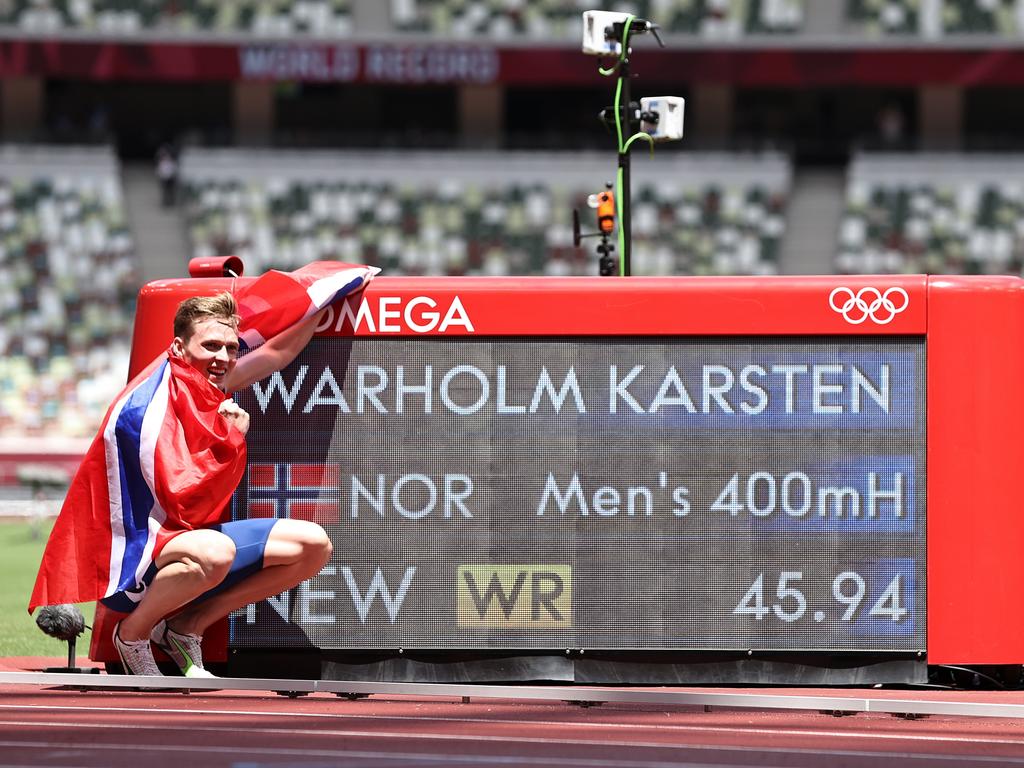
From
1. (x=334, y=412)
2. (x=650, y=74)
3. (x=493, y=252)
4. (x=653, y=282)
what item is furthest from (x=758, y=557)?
(x=650, y=74)

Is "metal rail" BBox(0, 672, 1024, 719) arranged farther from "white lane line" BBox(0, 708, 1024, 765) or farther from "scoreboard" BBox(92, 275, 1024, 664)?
"white lane line" BBox(0, 708, 1024, 765)

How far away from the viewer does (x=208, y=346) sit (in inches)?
296

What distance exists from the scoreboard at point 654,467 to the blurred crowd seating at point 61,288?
24.3m

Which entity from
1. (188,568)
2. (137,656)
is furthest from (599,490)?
(137,656)

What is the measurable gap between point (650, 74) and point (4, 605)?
2683 cm

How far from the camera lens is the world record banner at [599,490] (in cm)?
788

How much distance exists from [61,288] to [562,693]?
29820mm

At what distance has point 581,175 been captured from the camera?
3759cm

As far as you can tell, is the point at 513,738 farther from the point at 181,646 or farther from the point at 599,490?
the point at 181,646

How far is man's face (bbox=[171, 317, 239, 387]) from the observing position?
7523mm

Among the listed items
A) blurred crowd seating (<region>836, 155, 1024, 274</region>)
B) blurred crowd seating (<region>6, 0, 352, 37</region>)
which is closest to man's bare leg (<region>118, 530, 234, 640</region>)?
blurred crowd seating (<region>836, 155, 1024, 274</region>)

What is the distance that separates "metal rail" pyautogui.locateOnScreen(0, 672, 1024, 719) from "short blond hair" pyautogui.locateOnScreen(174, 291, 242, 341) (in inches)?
54.3

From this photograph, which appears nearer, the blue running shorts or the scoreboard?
the blue running shorts

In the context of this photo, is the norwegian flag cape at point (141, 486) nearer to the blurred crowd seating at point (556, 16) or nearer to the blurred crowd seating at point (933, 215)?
the blurred crowd seating at point (933, 215)
